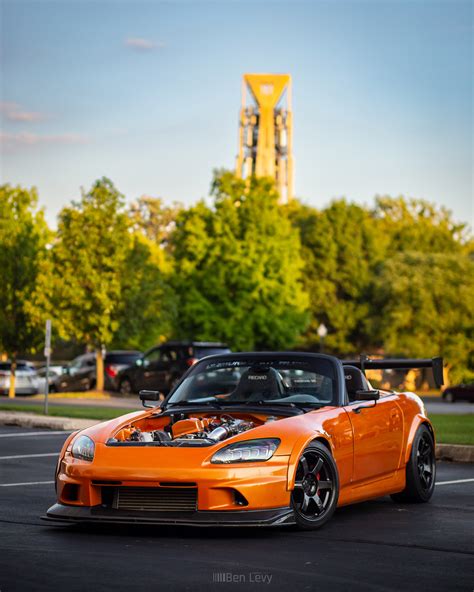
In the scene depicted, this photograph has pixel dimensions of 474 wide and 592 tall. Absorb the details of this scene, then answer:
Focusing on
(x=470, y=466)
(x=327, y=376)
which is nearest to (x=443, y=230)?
(x=470, y=466)

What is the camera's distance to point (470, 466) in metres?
15.8

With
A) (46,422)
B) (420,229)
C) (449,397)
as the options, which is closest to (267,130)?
(420,229)

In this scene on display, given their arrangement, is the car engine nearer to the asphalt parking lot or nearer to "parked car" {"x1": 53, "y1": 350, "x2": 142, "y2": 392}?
the asphalt parking lot

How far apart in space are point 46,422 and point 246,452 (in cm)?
1513

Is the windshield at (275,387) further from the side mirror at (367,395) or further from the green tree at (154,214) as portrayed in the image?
the green tree at (154,214)

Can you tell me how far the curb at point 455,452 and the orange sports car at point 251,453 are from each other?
17.1 ft

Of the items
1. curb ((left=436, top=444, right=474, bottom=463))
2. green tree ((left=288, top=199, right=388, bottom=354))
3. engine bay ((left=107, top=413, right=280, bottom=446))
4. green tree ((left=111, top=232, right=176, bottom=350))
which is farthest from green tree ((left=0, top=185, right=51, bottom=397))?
engine bay ((left=107, top=413, right=280, bottom=446))

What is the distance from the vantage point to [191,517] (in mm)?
8773

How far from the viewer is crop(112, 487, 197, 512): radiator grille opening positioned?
8867mm

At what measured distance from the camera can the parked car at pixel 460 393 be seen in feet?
173

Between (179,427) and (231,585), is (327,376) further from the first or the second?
(231,585)

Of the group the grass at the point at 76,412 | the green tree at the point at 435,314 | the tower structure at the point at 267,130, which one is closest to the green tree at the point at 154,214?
the tower structure at the point at 267,130

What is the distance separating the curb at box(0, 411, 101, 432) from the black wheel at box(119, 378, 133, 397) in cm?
1779

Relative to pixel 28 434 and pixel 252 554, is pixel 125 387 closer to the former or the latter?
pixel 28 434
